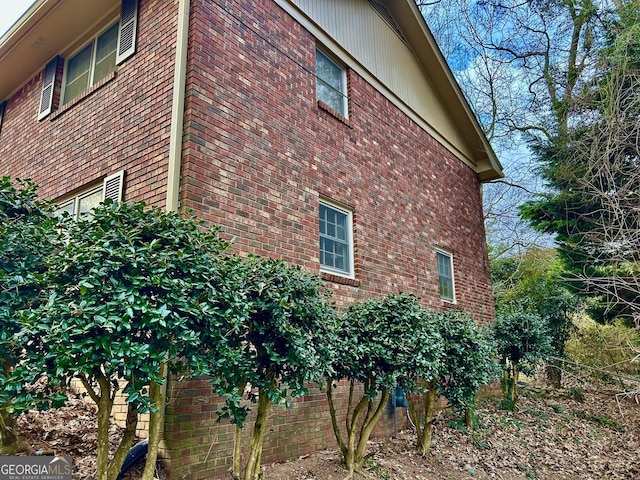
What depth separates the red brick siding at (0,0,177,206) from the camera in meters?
5.22

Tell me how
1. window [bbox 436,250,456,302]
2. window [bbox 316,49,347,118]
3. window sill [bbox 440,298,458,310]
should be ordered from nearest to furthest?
1. window [bbox 316,49,347,118]
2. window sill [bbox 440,298,458,310]
3. window [bbox 436,250,456,302]

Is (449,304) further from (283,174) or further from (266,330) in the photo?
(266,330)

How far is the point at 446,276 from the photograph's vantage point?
1009cm

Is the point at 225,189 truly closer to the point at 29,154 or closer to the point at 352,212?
the point at 352,212

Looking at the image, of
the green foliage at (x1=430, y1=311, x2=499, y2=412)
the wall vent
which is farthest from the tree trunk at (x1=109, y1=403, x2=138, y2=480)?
the wall vent

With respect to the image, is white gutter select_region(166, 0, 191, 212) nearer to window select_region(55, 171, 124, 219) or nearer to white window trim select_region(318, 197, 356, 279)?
window select_region(55, 171, 124, 219)

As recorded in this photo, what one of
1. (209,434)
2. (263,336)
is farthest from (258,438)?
(263,336)

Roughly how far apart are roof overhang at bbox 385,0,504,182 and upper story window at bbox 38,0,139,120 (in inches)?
225

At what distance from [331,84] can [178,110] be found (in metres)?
3.50

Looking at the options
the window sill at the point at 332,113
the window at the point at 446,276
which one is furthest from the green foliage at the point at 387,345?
the window at the point at 446,276

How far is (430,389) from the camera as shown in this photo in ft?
21.3

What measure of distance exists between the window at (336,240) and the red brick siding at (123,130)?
8.62 ft

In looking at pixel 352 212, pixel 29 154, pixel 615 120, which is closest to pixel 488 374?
pixel 352 212

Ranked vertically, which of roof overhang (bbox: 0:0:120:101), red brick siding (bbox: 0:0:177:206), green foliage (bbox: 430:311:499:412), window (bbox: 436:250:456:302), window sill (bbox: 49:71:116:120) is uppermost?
roof overhang (bbox: 0:0:120:101)
